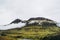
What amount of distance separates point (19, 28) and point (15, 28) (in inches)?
47.1

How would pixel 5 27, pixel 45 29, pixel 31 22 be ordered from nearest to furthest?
pixel 45 29, pixel 5 27, pixel 31 22

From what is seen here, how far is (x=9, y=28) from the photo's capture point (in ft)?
217

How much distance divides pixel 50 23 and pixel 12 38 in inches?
974

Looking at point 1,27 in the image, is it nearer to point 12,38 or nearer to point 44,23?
point 44,23

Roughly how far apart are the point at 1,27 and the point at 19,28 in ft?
16.8

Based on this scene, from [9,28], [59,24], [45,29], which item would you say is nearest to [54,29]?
[45,29]

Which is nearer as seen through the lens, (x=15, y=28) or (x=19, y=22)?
(x=15, y=28)

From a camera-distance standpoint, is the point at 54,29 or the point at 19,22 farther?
the point at 19,22

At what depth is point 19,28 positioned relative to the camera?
2640 inches

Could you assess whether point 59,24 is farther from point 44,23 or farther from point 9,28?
point 9,28

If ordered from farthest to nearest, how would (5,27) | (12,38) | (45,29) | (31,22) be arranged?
Answer: (31,22) → (5,27) → (45,29) → (12,38)

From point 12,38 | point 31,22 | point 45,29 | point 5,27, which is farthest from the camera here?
point 31,22

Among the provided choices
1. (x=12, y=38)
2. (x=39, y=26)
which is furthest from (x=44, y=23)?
(x=12, y=38)

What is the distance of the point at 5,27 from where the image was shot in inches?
2699
